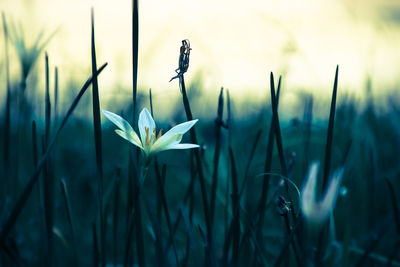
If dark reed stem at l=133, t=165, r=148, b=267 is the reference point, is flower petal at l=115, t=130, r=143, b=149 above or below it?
above

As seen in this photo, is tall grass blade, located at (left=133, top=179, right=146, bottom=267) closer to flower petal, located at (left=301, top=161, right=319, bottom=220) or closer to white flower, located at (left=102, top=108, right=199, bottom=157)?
white flower, located at (left=102, top=108, right=199, bottom=157)

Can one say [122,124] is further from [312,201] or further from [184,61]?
[312,201]

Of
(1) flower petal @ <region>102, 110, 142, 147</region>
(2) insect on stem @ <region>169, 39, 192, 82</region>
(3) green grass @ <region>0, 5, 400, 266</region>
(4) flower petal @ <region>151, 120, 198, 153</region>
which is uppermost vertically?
(2) insect on stem @ <region>169, 39, 192, 82</region>

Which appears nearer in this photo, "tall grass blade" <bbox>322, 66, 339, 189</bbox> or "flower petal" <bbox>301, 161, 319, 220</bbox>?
"flower petal" <bbox>301, 161, 319, 220</bbox>

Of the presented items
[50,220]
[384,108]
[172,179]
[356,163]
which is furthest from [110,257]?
[384,108]

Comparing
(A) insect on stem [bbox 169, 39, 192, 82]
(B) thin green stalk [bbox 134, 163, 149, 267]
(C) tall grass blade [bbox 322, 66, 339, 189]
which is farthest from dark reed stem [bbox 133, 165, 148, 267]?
(C) tall grass blade [bbox 322, 66, 339, 189]

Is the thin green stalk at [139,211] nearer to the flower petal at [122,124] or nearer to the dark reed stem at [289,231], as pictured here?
the flower petal at [122,124]

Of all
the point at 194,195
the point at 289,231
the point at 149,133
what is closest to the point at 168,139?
the point at 149,133

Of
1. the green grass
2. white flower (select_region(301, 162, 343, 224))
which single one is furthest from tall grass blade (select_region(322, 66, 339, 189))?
white flower (select_region(301, 162, 343, 224))

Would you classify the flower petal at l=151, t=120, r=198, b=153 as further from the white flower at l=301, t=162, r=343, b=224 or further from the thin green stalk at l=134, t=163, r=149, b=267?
the white flower at l=301, t=162, r=343, b=224

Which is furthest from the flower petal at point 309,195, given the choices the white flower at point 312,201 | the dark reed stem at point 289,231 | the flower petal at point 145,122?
the flower petal at point 145,122
